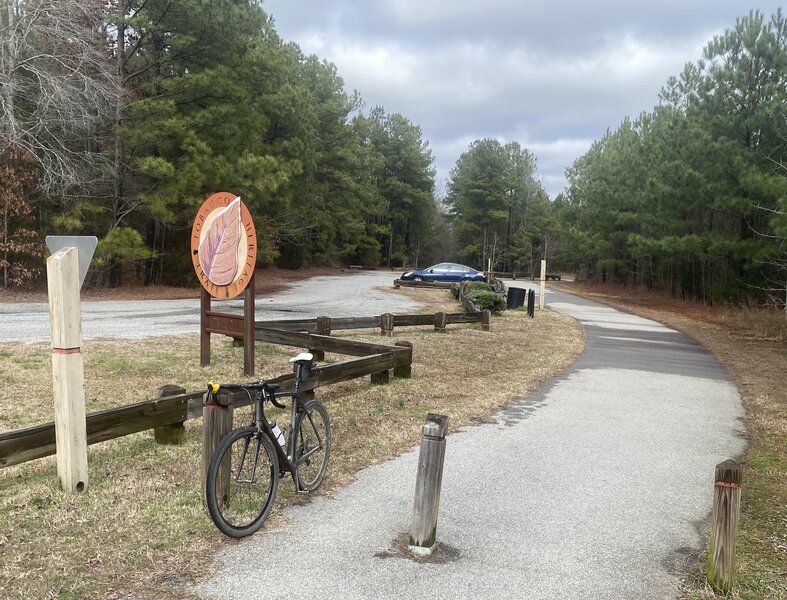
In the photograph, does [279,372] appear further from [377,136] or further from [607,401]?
[377,136]

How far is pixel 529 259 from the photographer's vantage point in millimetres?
73438

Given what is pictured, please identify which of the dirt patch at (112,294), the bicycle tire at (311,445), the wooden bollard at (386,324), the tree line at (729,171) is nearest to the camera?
the bicycle tire at (311,445)

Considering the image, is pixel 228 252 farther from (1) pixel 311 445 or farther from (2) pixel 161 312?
(2) pixel 161 312

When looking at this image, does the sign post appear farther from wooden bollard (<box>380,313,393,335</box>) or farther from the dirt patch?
the dirt patch

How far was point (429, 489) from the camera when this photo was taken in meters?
3.83

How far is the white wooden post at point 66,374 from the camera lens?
4312mm

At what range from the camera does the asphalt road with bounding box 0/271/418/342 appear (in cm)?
→ 1229

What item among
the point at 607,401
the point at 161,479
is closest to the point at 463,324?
the point at 607,401

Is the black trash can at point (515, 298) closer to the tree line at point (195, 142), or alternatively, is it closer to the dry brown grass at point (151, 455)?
the tree line at point (195, 142)

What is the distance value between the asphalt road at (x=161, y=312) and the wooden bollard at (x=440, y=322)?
144 inches

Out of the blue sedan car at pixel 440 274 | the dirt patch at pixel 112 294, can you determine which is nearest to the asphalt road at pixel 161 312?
the dirt patch at pixel 112 294

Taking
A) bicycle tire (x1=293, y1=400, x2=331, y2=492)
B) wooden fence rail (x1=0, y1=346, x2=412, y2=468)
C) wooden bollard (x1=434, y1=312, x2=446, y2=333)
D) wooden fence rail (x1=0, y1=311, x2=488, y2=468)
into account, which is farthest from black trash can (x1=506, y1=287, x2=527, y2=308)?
bicycle tire (x1=293, y1=400, x2=331, y2=492)

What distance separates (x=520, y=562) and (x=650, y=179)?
2681cm

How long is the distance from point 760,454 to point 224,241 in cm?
732
